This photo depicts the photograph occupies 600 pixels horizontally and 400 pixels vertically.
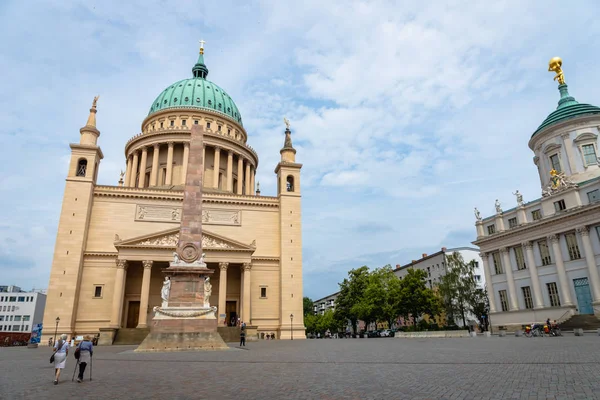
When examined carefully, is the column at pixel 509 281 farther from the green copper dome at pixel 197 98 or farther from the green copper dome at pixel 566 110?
the green copper dome at pixel 197 98

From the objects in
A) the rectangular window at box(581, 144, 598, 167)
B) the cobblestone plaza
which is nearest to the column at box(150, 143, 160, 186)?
the cobblestone plaza

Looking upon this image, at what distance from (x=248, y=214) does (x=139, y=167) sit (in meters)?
23.9

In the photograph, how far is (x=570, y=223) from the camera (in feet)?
137

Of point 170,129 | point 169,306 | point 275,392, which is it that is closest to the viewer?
point 275,392

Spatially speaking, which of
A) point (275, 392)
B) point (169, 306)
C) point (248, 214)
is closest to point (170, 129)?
point (248, 214)

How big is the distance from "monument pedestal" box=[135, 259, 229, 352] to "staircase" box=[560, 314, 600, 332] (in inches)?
1332

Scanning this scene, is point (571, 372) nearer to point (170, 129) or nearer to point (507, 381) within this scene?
point (507, 381)

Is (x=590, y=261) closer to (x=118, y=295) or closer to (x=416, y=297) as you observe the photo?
(x=416, y=297)

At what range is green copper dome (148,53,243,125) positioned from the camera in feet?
225

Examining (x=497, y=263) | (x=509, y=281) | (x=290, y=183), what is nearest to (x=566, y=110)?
(x=497, y=263)

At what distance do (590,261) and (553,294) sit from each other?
19.3 feet

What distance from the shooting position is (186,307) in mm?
20906

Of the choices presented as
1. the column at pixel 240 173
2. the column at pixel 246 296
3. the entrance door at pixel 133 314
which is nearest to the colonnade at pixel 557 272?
the column at pixel 246 296

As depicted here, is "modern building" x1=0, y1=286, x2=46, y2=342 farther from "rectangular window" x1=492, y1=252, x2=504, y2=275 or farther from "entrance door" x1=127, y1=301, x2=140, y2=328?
"rectangular window" x1=492, y1=252, x2=504, y2=275
